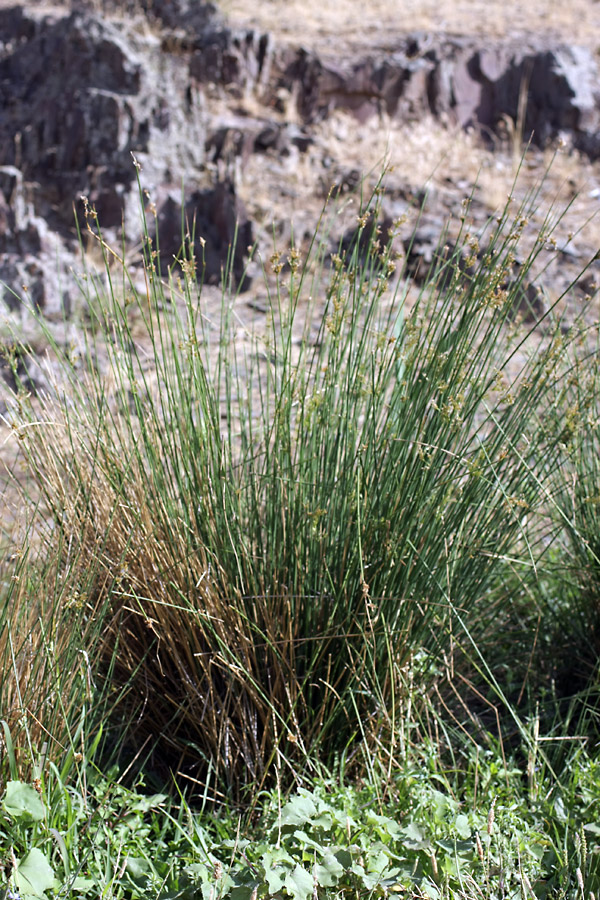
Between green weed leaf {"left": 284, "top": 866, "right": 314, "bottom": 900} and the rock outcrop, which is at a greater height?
the rock outcrop

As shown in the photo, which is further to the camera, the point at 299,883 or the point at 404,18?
the point at 404,18

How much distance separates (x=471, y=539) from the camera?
1694mm

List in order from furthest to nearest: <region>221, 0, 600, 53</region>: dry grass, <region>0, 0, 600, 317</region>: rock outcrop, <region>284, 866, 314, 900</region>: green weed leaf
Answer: <region>221, 0, 600, 53</region>: dry grass, <region>0, 0, 600, 317</region>: rock outcrop, <region>284, 866, 314, 900</region>: green weed leaf

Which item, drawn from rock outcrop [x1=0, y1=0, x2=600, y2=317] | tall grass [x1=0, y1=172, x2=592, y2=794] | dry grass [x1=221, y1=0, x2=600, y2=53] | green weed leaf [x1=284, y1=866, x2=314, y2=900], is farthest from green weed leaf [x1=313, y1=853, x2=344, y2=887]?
dry grass [x1=221, y1=0, x2=600, y2=53]

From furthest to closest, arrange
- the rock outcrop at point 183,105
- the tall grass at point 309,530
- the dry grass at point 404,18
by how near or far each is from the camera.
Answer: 1. the dry grass at point 404,18
2. the rock outcrop at point 183,105
3. the tall grass at point 309,530

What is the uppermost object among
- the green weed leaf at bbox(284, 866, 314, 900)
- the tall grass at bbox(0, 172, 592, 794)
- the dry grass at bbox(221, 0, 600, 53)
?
the dry grass at bbox(221, 0, 600, 53)

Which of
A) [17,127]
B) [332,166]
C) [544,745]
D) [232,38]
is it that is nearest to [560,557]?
[544,745]

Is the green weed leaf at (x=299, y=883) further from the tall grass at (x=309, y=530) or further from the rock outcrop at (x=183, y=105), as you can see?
the rock outcrop at (x=183, y=105)

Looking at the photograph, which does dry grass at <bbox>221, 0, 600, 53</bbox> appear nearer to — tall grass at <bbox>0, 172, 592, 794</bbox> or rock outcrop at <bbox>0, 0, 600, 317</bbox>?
rock outcrop at <bbox>0, 0, 600, 317</bbox>

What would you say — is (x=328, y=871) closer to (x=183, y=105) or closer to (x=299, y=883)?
(x=299, y=883)

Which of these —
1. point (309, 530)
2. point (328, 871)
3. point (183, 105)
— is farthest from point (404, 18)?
point (328, 871)

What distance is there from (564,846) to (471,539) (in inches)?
23.6

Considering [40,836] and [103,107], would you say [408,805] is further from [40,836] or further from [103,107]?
[103,107]

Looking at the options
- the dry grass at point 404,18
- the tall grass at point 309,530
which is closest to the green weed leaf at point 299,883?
the tall grass at point 309,530
